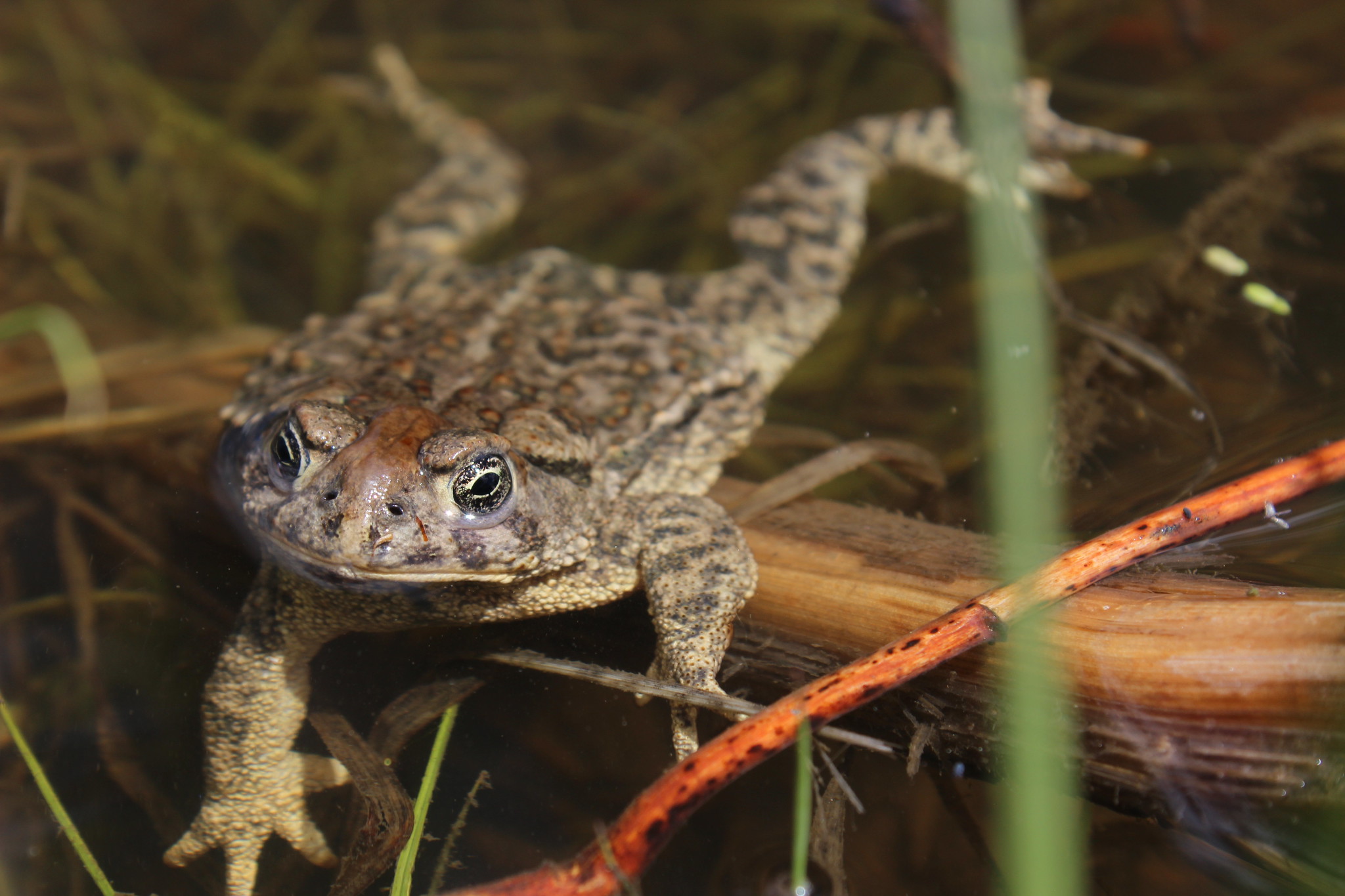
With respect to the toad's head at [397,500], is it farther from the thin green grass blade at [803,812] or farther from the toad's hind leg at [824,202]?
the toad's hind leg at [824,202]

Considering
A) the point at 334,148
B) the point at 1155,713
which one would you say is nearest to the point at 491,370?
the point at 1155,713

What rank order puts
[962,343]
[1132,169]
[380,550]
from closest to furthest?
[380,550] < [962,343] < [1132,169]

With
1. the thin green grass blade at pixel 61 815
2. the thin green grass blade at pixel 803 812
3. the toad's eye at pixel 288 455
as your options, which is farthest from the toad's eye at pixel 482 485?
the thin green grass blade at pixel 61 815

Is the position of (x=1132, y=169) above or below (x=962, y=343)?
above

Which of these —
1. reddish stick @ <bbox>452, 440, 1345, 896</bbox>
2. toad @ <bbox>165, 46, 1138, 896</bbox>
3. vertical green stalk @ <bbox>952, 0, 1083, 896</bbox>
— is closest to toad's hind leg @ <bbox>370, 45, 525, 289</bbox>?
toad @ <bbox>165, 46, 1138, 896</bbox>

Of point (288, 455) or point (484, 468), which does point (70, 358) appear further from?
point (484, 468)

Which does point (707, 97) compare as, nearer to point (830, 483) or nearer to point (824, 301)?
point (824, 301)

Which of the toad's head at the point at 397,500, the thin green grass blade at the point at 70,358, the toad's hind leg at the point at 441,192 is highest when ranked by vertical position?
the toad's hind leg at the point at 441,192
